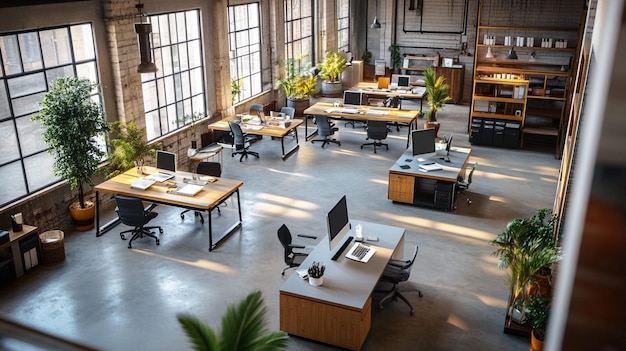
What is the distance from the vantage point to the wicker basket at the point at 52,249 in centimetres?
873

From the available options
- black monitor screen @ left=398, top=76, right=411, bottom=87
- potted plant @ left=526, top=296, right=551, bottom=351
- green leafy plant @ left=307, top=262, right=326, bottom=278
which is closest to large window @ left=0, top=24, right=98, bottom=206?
green leafy plant @ left=307, top=262, right=326, bottom=278

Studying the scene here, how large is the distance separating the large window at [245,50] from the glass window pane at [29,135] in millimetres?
6018

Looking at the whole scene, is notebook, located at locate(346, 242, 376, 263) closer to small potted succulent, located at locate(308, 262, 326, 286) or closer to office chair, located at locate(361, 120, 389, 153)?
small potted succulent, located at locate(308, 262, 326, 286)

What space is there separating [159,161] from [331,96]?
10465 mm

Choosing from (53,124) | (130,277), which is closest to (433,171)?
(130,277)

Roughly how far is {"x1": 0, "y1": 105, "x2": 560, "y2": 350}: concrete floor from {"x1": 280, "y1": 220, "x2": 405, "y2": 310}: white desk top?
693 millimetres

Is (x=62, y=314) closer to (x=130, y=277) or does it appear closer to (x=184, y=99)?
(x=130, y=277)

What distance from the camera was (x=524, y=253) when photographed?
673 centimetres

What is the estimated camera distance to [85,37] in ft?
33.5

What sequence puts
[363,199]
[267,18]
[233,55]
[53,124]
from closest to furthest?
[53,124] < [363,199] < [233,55] < [267,18]

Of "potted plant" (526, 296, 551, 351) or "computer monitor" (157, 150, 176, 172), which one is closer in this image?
"potted plant" (526, 296, 551, 351)

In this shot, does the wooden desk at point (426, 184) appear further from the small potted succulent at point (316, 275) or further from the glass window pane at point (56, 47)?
the glass window pane at point (56, 47)

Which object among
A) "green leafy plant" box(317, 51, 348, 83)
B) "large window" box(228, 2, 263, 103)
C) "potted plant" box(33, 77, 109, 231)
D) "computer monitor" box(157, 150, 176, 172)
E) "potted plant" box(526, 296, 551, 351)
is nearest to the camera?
"potted plant" box(526, 296, 551, 351)

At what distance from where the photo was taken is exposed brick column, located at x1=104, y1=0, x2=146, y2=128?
412 inches
